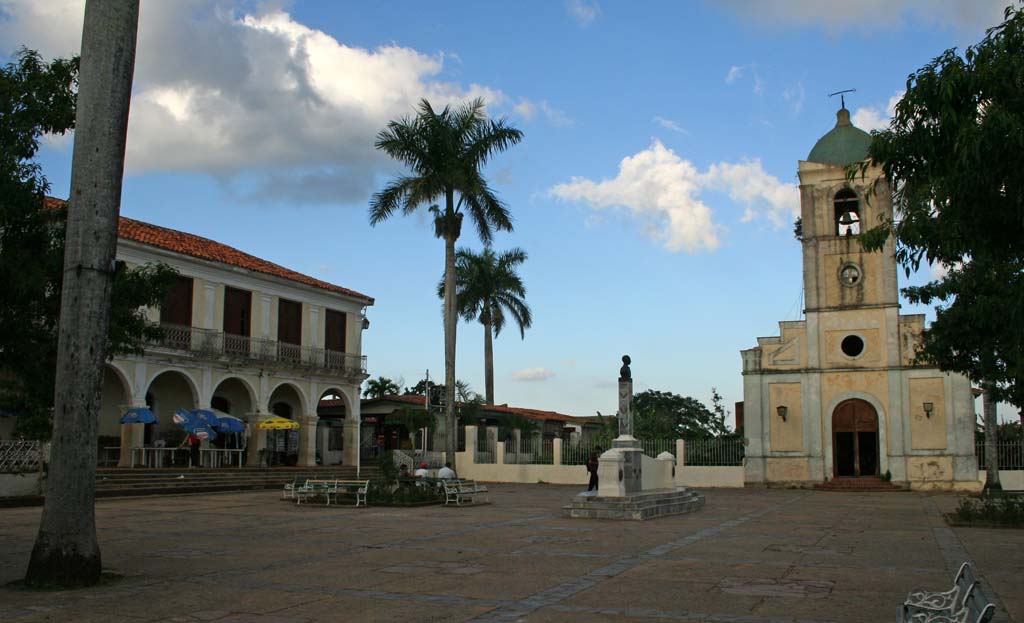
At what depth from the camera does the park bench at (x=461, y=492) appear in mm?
21234

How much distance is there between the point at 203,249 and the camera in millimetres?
33531

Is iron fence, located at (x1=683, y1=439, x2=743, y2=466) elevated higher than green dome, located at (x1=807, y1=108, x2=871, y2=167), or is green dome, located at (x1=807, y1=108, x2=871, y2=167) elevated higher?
green dome, located at (x1=807, y1=108, x2=871, y2=167)

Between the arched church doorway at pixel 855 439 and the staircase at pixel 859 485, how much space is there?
51cm

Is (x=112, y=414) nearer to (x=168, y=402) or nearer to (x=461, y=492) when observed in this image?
(x=168, y=402)

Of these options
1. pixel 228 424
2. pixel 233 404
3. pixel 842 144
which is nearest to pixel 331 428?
pixel 233 404

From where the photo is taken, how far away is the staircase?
3021 cm

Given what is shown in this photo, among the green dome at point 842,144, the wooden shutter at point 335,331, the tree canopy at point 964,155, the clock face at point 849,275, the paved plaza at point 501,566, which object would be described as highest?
the green dome at point 842,144

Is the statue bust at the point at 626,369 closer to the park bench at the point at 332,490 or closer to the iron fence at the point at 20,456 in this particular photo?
the park bench at the point at 332,490

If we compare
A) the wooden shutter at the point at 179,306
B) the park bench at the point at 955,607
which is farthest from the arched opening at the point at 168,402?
the park bench at the point at 955,607

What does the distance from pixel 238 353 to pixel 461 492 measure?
14358mm

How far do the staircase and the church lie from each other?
8.8 inches

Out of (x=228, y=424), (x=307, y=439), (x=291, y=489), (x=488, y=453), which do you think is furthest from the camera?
(x=488, y=453)

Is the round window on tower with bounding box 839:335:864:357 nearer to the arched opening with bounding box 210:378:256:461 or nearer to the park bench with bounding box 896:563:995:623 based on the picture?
the arched opening with bounding box 210:378:256:461

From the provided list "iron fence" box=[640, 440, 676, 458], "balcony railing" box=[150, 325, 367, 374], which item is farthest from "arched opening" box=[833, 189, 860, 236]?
"balcony railing" box=[150, 325, 367, 374]
